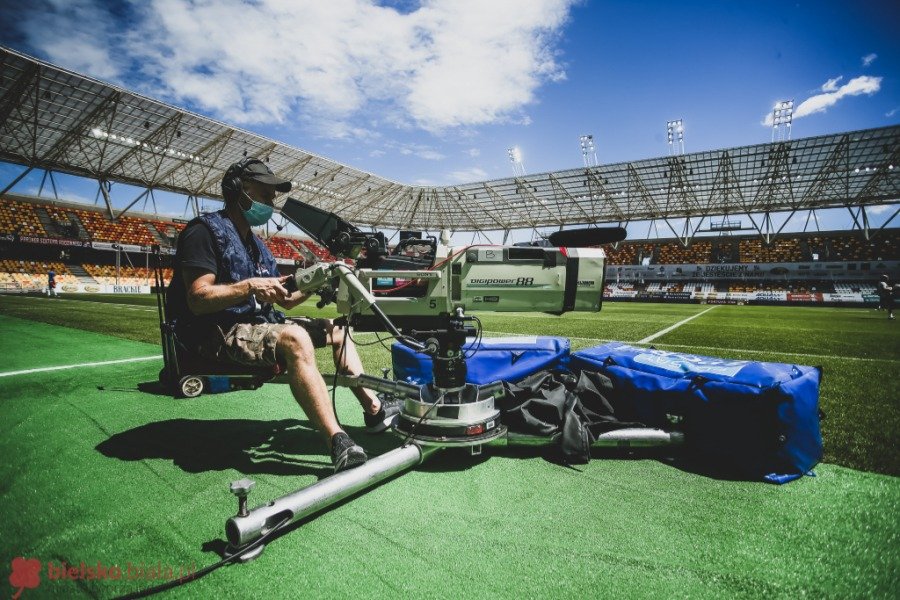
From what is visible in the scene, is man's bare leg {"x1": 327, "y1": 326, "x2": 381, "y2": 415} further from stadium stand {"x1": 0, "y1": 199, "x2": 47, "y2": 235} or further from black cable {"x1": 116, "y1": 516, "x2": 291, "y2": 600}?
stadium stand {"x1": 0, "y1": 199, "x2": 47, "y2": 235}

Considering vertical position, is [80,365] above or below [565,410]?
below

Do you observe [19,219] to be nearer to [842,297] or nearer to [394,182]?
[394,182]

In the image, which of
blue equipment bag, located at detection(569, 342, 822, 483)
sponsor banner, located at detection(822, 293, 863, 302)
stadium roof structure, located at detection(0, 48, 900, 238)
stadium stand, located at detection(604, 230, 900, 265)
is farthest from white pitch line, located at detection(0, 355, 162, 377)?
sponsor banner, located at detection(822, 293, 863, 302)

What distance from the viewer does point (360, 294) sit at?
1.77 m

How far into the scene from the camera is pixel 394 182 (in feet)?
122

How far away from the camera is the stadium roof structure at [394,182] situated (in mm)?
21422

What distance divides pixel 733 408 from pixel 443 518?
5.28 feet

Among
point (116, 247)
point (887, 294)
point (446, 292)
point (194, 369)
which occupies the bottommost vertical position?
point (194, 369)

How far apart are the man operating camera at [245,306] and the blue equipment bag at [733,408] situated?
1702 millimetres

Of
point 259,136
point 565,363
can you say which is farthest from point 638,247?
point 565,363

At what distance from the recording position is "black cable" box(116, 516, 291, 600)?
114 centimetres

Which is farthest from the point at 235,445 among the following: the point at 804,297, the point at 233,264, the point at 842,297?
the point at 842,297

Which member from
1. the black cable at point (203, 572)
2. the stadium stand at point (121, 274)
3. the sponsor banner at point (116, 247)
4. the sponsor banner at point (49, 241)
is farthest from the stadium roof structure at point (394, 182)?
the black cable at point (203, 572)

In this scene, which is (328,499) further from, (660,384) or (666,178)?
(666,178)
